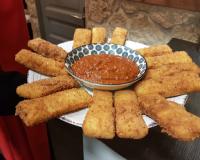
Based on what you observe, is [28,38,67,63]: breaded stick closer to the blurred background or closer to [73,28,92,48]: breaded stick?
[73,28,92,48]: breaded stick

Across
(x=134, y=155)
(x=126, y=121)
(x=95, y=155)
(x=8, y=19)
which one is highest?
(x=8, y=19)

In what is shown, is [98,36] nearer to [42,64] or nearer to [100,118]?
[42,64]

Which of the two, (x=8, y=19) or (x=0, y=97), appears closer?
(x=0, y=97)

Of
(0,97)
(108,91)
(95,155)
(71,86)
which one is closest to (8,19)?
(0,97)

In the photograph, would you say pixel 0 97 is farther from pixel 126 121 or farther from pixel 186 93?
pixel 186 93

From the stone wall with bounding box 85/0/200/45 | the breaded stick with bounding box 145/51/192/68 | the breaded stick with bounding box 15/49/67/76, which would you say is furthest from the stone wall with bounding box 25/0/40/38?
the breaded stick with bounding box 145/51/192/68

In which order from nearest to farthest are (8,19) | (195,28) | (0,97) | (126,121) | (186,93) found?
1. (126,121)
2. (186,93)
3. (0,97)
4. (8,19)
5. (195,28)

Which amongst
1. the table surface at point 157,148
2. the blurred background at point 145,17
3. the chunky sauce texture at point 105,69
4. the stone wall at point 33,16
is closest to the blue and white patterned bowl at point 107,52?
the chunky sauce texture at point 105,69
